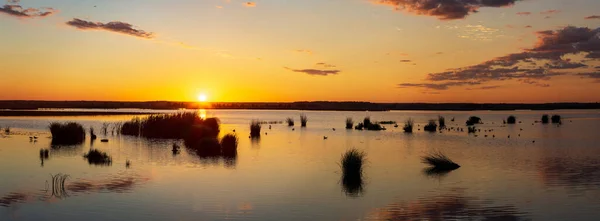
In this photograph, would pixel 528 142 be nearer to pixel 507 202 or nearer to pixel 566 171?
pixel 566 171

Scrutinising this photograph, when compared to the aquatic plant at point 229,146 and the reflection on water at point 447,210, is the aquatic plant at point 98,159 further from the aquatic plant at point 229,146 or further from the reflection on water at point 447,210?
the reflection on water at point 447,210

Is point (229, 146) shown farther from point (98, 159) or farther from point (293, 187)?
point (293, 187)

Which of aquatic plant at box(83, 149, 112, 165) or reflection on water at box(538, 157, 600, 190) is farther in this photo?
aquatic plant at box(83, 149, 112, 165)

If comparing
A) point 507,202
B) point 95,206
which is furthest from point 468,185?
point 95,206

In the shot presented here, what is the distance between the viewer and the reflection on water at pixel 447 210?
13727 mm

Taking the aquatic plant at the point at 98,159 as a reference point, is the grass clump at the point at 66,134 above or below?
above

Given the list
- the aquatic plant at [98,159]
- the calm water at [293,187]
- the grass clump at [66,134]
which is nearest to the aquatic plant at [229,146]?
the calm water at [293,187]

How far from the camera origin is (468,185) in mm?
19094

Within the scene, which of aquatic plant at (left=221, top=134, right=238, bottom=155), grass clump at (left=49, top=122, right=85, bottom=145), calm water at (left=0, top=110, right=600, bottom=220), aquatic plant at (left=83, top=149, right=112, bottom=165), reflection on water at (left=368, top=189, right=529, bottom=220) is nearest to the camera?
reflection on water at (left=368, top=189, right=529, bottom=220)

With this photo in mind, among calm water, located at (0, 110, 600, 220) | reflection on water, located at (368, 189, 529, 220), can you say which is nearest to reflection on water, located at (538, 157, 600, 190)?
calm water, located at (0, 110, 600, 220)

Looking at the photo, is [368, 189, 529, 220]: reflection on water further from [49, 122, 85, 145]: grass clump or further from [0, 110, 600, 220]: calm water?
[49, 122, 85, 145]: grass clump

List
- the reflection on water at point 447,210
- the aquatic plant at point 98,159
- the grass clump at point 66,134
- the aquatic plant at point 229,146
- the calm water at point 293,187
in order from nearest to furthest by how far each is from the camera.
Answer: the reflection on water at point 447,210, the calm water at point 293,187, the aquatic plant at point 98,159, the aquatic plant at point 229,146, the grass clump at point 66,134

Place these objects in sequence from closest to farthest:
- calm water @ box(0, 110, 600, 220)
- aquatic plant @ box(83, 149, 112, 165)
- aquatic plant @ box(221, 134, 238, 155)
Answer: calm water @ box(0, 110, 600, 220) → aquatic plant @ box(83, 149, 112, 165) → aquatic plant @ box(221, 134, 238, 155)

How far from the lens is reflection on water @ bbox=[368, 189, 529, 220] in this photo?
13727 millimetres
